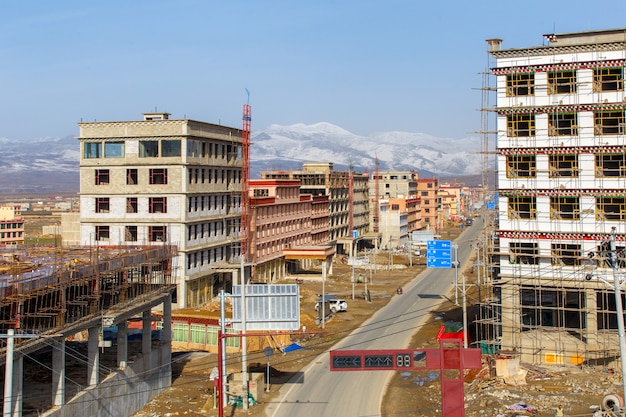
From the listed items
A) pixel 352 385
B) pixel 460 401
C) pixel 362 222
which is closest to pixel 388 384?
pixel 352 385

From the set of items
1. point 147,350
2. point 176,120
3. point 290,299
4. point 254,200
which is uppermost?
point 176,120

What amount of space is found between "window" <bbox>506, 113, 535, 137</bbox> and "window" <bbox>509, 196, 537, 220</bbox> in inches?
166

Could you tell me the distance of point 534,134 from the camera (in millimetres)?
47031

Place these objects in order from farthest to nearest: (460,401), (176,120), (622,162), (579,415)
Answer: (176,120) < (622,162) < (579,415) < (460,401)

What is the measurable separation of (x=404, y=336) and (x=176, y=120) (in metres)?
29.0

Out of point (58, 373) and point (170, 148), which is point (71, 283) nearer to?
point (58, 373)

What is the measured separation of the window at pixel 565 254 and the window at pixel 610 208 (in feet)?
8.11

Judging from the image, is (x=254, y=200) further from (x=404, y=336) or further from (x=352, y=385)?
(x=352, y=385)

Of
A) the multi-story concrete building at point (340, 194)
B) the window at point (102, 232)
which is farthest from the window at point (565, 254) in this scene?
the multi-story concrete building at point (340, 194)

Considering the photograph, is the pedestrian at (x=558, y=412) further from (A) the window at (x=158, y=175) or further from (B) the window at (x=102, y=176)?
(B) the window at (x=102, y=176)

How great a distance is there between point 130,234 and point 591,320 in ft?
138

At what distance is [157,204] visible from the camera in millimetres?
67812

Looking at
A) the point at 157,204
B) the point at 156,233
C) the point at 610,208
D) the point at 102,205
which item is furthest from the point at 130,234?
the point at 610,208

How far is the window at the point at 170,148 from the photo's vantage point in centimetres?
6725
